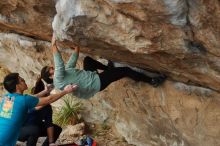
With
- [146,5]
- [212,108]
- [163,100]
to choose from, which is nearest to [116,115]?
[163,100]

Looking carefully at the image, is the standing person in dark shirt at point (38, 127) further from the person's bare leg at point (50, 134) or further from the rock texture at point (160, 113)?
the rock texture at point (160, 113)

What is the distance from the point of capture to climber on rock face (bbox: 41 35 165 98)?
6043 mm

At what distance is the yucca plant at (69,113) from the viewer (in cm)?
886

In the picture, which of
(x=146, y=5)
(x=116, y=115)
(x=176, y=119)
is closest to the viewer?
(x=146, y=5)

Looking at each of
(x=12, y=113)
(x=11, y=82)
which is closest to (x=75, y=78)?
(x=11, y=82)

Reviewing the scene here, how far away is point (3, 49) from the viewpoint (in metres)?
9.52

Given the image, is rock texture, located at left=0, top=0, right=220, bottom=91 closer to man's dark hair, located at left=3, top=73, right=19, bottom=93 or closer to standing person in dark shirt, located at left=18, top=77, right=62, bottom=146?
man's dark hair, located at left=3, top=73, right=19, bottom=93

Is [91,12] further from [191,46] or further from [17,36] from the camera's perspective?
[17,36]

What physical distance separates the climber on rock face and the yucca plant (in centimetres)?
212

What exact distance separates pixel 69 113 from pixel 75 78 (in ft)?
9.14

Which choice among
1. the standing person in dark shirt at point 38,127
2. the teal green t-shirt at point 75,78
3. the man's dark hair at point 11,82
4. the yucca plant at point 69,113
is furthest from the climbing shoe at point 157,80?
the yucca plant at point 69,113

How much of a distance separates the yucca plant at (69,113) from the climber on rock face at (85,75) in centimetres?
212

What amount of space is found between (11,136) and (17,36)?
11.7 ft

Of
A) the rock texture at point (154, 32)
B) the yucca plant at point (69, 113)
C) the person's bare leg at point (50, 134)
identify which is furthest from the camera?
the yucca plant at point (69, 113)
